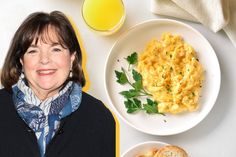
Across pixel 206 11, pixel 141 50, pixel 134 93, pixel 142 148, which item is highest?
pixel 206 11

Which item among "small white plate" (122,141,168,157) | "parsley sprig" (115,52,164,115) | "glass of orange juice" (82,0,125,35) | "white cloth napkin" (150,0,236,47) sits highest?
"white cloth napkin" (150,0,236,47)

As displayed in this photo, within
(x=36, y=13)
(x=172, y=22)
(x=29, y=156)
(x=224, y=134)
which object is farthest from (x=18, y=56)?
(x=224, y=134)

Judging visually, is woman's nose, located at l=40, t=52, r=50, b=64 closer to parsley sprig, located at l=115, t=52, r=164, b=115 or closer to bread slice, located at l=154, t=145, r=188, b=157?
parsley sprig, located at l=115, t=52, r=164, b=115

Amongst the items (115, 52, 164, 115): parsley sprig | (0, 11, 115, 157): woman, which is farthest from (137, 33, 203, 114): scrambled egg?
(0, 11, 115, 157): woman

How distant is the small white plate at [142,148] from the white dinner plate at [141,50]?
0.03 meters

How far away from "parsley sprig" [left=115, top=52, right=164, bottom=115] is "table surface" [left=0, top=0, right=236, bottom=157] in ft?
0.14

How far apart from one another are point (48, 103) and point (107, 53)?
189mm

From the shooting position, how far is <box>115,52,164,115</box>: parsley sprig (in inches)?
46.7

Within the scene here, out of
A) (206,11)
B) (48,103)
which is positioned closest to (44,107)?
(48,103)

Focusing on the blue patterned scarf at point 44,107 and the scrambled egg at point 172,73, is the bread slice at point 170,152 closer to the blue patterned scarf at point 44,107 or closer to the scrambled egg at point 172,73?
the scrambled egg at point 172,73

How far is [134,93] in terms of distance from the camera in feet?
3.92

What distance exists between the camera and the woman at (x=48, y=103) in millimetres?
1128

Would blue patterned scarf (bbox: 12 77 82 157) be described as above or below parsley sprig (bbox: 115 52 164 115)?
below

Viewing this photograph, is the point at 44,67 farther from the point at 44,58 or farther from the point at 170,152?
the point at 170,152
